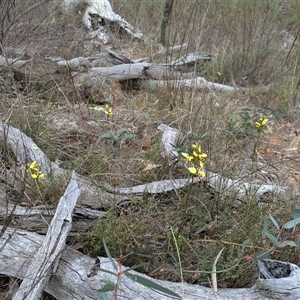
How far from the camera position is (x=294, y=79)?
3693mm

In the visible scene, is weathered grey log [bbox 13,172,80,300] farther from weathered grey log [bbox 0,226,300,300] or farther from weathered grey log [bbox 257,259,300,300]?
weathered grey log [bbox 257,259,300,300]

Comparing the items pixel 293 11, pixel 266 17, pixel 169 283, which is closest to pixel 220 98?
pixel 266 17

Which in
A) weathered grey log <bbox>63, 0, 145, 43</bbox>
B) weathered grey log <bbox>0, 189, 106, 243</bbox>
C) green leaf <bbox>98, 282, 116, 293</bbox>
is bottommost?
weathered grey log <bbox>63, 0, 145, 43</bbox>

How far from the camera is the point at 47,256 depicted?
1.43 metres

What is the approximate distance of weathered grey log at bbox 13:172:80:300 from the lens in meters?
1.37

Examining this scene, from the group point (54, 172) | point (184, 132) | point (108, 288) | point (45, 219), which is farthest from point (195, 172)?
point (184, 132)

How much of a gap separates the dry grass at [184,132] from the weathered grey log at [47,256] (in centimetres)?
16

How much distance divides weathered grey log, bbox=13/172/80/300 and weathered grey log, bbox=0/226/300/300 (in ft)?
0.18

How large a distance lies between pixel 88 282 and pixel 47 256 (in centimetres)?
17

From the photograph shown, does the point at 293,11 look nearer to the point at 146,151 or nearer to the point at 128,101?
the point at 128,101

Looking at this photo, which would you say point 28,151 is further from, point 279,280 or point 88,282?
point 279,280

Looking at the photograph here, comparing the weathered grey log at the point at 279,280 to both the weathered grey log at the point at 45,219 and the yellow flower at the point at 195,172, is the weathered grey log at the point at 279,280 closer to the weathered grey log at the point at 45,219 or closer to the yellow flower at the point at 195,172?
the yellow flower at the point at 195,172

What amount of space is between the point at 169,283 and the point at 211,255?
0.23 metres

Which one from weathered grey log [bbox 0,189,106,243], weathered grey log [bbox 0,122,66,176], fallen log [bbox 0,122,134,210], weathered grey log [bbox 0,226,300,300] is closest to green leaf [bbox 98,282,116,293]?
weathered grey log [bbox 0,226,300,300]
